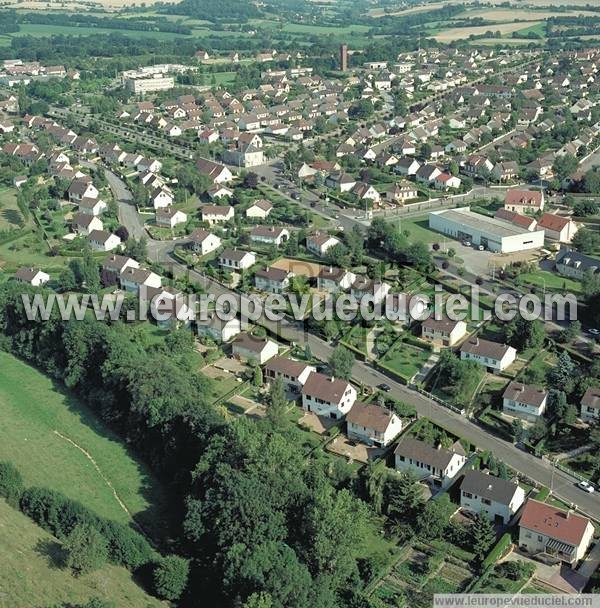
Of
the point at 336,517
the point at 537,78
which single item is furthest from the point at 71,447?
the point at 537,78

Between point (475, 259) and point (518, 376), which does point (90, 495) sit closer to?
point (518, 376)

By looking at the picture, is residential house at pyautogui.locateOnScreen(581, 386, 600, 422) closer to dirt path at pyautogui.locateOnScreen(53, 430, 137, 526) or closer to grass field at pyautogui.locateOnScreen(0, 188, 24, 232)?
dirt path at pyautogui.locateOnScreen(53, 430, 137, 526)

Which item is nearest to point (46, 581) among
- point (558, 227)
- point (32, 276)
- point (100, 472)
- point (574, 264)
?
point (100, 472)

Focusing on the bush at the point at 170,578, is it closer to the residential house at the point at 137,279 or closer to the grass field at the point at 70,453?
the grass field at the point at 70,453

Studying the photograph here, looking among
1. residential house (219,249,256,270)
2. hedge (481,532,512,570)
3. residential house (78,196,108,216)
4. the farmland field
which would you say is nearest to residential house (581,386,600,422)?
hedge (481,532,512,570)

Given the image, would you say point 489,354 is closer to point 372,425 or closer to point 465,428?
point 465,428
